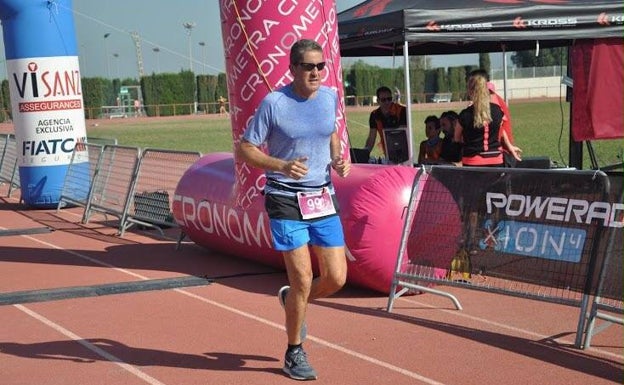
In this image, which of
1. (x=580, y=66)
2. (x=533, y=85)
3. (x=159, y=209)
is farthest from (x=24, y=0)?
(x=533, y=85)

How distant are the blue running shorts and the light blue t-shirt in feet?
0.89

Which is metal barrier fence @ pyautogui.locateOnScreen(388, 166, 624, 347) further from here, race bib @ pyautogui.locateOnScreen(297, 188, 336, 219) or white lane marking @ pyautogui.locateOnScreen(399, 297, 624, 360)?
race bib @ pyautogui.locateOnScreen(297, 188, 336, 219)

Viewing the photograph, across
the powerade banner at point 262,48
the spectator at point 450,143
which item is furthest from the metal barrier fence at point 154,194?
the spectator at point 450,143

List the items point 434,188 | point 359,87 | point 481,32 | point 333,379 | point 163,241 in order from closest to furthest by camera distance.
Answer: point 333,379, point 434,188, point 481,32, point 163,241, point 359,87

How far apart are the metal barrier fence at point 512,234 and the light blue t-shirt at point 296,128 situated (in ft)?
6.36

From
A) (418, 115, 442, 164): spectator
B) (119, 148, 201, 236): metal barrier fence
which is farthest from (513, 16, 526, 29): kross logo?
(119, 148, 201, 236): metal barrier fence

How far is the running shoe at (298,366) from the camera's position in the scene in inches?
227

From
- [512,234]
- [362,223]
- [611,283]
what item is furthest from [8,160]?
[611,283]

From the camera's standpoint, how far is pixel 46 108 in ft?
52.1

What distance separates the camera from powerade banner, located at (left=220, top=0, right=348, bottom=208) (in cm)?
879

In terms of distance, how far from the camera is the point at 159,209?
1266 centimetres

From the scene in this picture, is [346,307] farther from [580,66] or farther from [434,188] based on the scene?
[580,66]

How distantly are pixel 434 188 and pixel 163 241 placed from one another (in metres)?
5.43

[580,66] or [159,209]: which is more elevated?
[580,66]
